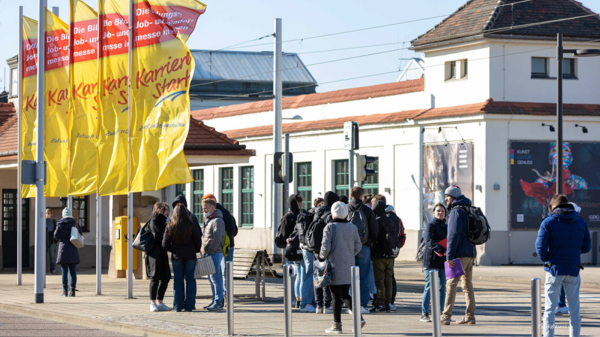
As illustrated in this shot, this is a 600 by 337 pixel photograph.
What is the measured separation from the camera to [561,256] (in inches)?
434

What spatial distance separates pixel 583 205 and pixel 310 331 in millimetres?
19913

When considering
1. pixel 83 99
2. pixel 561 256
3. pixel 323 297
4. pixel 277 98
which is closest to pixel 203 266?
pixel 323 297

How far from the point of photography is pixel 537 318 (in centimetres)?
891

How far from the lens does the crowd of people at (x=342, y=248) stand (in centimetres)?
1255

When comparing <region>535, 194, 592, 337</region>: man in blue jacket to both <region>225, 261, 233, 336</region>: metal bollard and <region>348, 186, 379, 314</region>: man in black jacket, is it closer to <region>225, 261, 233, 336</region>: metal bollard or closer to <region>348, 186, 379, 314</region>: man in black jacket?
<region>225, 261, 233, 336</region>: metal bollard

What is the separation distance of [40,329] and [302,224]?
412cm

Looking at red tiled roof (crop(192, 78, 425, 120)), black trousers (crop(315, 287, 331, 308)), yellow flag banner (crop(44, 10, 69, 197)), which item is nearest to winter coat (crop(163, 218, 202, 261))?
black trousers (crop(315, 287, 331, 308))

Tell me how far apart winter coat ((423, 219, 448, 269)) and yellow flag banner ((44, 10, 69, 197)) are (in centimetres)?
902

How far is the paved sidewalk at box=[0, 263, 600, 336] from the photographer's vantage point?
508 inches

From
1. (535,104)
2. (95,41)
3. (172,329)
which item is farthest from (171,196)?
(172,329)

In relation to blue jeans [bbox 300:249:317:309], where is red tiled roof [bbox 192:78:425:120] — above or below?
above

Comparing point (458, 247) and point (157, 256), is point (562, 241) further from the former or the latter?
point (157, 256)

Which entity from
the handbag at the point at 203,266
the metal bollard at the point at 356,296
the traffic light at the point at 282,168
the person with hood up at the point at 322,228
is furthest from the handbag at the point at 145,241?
the traffic light at the point at 282,168

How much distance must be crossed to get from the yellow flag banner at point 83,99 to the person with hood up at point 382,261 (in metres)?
6.23
